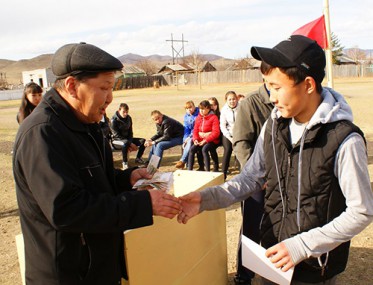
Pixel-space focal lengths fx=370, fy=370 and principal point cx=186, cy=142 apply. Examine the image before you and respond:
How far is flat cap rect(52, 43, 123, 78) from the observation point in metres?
1.66

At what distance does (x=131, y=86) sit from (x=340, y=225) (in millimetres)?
54805

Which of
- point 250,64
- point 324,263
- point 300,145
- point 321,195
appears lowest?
point 324,263

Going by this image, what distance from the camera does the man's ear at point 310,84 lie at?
5.77 feet

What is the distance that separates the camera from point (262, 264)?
6.24ft

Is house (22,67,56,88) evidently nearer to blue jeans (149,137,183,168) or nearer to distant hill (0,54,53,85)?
blue jeans (149,137,183,168)

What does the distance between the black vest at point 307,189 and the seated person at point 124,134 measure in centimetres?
678

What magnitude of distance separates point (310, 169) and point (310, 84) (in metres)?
0.41

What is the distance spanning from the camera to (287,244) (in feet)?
5.74

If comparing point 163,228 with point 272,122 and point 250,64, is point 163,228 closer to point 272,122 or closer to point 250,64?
point 272,122

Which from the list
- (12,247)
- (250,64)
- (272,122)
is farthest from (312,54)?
(250,64)

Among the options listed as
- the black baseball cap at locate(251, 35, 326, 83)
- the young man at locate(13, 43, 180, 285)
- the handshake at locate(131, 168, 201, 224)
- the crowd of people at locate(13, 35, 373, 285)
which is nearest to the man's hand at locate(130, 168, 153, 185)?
the handshake at locate(131, 168, 201, 224)

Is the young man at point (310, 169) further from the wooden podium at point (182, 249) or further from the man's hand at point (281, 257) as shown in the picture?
the wooden podium at point (182, 249)

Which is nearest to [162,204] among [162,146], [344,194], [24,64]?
[344,194]

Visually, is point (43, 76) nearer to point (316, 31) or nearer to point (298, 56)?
point (316, 31)
